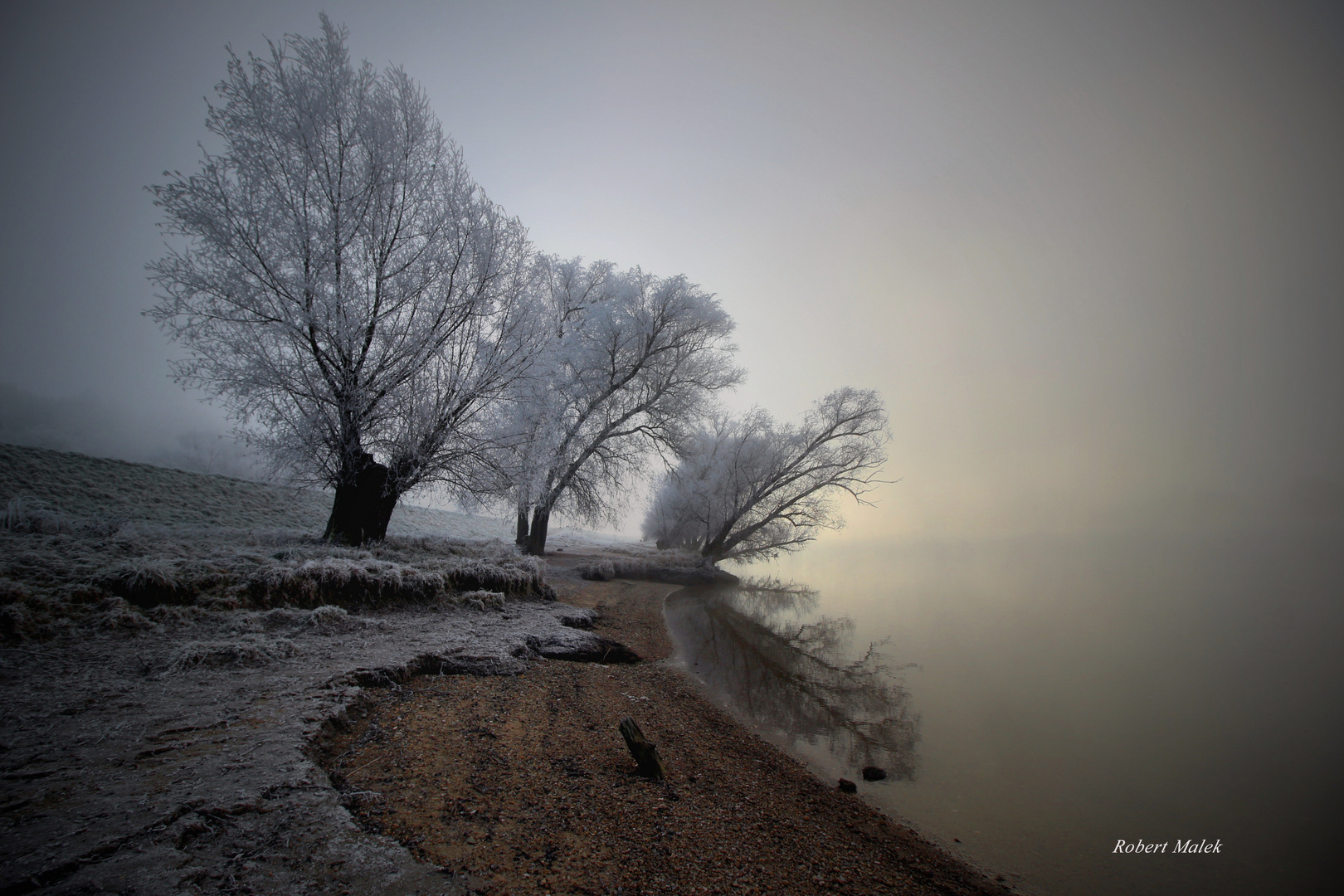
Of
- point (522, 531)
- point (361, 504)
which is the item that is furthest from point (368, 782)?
point (522, 531)

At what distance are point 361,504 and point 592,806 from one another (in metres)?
7.08

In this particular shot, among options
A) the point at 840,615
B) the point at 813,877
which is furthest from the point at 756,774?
the point at 840,615

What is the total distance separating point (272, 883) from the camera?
174 cm

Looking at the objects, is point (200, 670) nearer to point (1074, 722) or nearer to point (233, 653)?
point (233, 653)

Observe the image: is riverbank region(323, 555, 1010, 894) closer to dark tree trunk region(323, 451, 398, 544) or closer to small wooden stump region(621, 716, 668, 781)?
small wooden stump region(621, 716, 668, 781)

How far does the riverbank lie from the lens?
2.29 metres

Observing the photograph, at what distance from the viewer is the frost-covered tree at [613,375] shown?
13742mm

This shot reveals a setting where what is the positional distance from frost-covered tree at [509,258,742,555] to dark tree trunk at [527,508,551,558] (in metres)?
0.03

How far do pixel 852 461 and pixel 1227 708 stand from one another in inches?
489

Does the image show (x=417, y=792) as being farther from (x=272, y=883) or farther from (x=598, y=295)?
(x=598, y=295)
